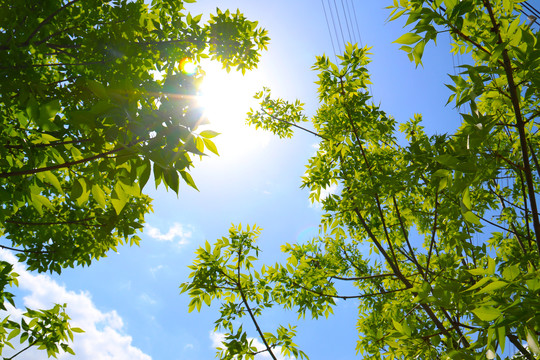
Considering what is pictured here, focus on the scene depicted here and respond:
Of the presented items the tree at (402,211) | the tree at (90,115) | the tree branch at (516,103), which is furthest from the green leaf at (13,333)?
the tree branch at (516,103)

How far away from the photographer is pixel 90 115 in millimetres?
1193

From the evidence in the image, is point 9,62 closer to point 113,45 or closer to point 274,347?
point 113,45

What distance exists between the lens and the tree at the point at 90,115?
49.3 inches

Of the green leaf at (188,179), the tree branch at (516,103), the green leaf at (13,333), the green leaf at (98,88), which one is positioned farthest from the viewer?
the green leaf at (13,333)

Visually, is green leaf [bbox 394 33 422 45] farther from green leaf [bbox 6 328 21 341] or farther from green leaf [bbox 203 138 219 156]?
green leaf [bbox 6 328 21 341]

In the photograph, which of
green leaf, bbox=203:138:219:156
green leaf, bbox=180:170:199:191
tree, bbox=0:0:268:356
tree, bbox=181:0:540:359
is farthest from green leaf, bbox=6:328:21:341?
green leaf, bbox=203:138:219:156

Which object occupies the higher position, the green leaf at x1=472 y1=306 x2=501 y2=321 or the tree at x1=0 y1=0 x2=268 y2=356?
the tree at x1=0 y1=0 x2=268 y2=356

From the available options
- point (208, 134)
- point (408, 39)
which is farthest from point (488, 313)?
point (208, 134)

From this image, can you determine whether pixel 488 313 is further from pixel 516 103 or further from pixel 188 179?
pixel 188 179

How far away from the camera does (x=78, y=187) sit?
5.05 ft

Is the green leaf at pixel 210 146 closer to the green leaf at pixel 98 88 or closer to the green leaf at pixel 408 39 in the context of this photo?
the green leaf at pixel 98 88

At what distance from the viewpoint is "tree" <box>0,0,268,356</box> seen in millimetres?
1251

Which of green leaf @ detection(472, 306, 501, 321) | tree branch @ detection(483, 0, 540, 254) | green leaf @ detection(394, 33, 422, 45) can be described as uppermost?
green leaf @ detection(394, 33, 422, 45)

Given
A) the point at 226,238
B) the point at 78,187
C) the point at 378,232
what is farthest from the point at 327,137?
the point at 78,187
